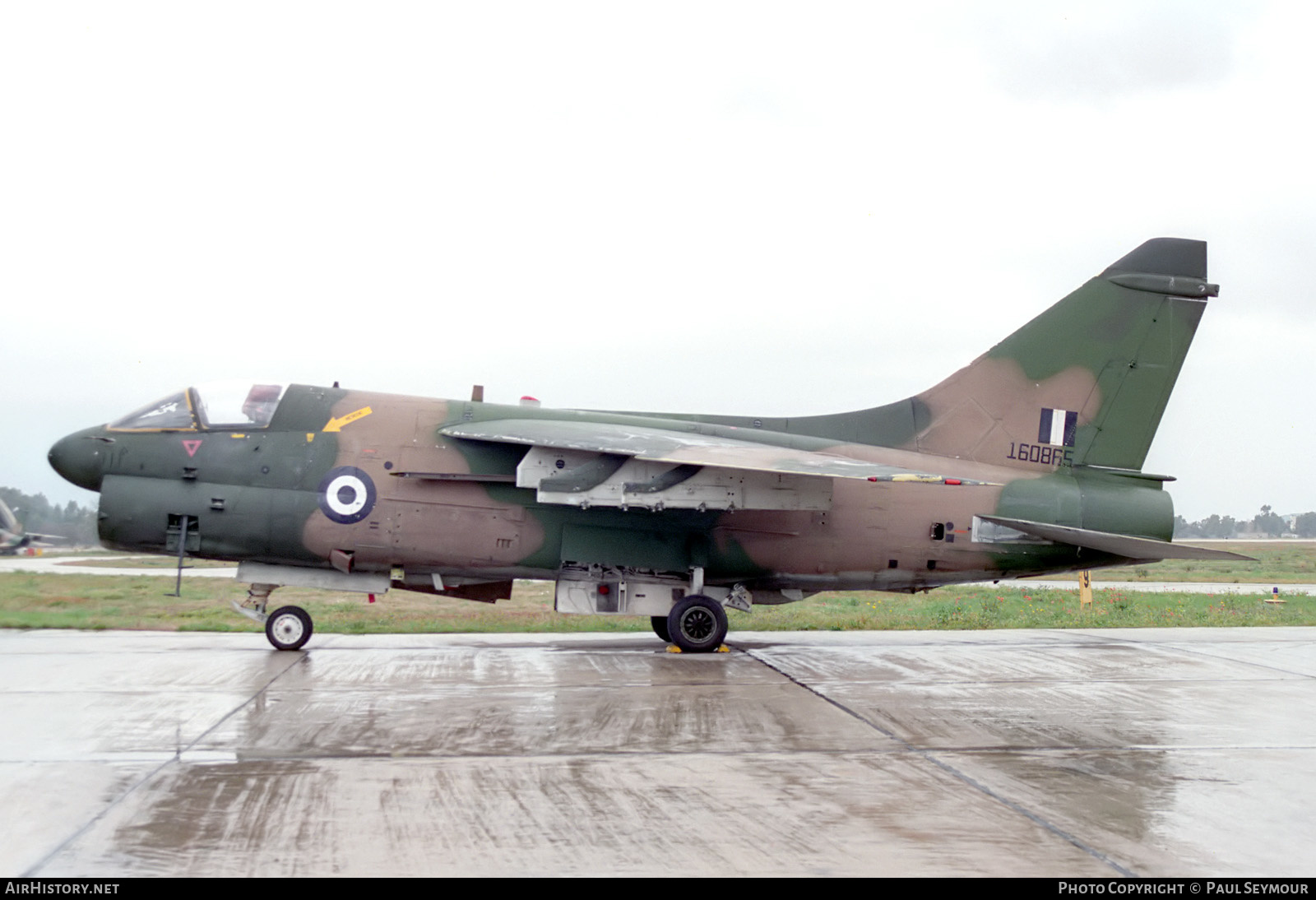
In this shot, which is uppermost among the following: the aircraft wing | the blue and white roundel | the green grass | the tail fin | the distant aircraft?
the tail fin

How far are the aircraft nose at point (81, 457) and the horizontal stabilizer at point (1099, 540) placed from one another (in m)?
11.0

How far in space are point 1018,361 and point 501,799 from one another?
426 inches

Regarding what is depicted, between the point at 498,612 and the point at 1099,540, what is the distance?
1105 cm

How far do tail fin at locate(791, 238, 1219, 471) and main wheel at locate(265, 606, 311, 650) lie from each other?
752 cm

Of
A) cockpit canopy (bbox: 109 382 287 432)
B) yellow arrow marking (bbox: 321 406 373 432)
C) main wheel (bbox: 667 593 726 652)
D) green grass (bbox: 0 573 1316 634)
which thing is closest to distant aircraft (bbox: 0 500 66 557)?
green grass (bbox: 0 573 1316 634)

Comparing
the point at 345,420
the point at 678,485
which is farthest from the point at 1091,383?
the point at 345,420

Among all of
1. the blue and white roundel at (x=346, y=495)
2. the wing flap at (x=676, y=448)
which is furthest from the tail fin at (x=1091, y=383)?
the blue and white roundel at (x=346, y=495)

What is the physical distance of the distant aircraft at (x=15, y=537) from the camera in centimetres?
1255

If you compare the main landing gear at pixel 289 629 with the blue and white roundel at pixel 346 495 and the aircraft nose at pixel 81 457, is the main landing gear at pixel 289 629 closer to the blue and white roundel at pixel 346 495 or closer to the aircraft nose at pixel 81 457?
the blue and white roundel at pixel 346 495

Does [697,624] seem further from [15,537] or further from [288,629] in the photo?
[15,537]

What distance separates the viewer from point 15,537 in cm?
1266

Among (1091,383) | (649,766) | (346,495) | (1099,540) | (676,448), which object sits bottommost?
(649,766)

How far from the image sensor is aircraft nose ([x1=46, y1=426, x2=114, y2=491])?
41.8ft

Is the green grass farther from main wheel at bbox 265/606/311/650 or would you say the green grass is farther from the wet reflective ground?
the wet reflective ground
